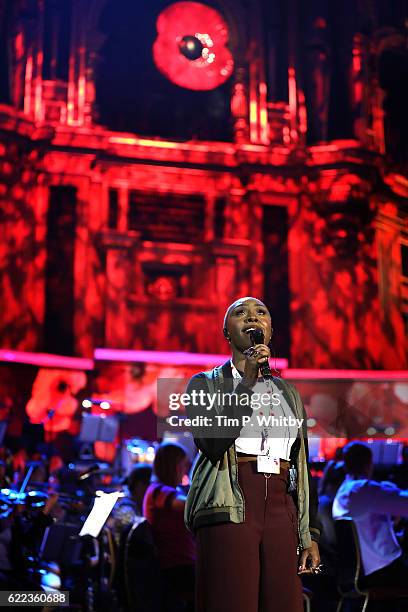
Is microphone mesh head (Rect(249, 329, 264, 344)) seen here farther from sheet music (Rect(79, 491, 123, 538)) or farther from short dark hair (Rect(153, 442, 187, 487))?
short dark hair (Rect(153, 442, 187, 487))

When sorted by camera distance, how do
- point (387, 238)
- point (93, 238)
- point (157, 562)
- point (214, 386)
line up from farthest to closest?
point (387, 238)
point (93, 238)
point (157, 562)
point (214, 386)

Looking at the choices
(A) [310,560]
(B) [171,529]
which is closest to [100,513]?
(B) [171,529]

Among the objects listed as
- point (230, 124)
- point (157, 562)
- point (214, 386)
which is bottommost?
point (157, 562)

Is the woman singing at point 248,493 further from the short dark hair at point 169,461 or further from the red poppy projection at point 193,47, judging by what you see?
the red poppy projection at point 193,47

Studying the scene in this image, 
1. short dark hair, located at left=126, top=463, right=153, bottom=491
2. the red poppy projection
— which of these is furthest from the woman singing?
the red poppy projection

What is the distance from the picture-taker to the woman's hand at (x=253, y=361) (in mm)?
2133

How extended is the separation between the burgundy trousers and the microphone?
26 cm

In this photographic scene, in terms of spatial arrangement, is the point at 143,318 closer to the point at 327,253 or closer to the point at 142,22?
the point at 327,253

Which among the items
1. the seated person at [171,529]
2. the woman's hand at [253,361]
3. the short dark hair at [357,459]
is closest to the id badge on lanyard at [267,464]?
the woman's hand at [253,361]

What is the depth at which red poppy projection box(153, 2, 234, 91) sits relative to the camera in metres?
12.5

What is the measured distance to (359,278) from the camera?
12.3m

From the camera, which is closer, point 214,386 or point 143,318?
point 214,386

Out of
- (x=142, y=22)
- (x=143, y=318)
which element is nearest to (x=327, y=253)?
(x=143, y=318)

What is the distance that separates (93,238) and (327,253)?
3.54 metres
